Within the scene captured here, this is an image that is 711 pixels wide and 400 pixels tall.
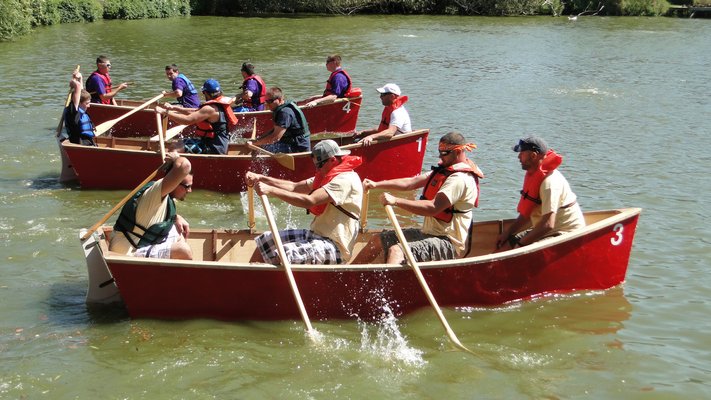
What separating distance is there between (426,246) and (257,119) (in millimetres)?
8654

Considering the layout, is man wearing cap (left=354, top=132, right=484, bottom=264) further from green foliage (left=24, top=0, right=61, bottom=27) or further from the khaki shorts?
green foliage (left=24, top=0, right=61, bottom=27)

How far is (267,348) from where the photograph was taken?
7.48 m

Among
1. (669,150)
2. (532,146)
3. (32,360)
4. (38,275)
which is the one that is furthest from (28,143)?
(669,150)

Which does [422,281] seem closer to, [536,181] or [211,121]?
[536,181]

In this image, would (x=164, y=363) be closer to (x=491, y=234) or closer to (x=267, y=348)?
(x=267, y=348)

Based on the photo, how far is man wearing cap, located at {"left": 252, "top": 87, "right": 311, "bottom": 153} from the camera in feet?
40.3

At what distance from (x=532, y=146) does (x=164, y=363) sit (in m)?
4.20

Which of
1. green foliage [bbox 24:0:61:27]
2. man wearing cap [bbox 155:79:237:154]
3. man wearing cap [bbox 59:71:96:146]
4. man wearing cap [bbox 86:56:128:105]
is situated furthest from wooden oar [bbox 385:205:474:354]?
green foliage [bbox 24:0:61:27]

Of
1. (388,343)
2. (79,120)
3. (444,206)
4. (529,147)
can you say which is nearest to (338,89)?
(79,120)

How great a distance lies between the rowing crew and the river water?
26.1 inches

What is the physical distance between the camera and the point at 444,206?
25.2 feet

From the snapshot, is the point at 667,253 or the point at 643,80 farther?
the point at 643,80

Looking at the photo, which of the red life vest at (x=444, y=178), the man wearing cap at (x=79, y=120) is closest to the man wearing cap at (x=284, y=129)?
the man wearing cap at (x=79, y=120)

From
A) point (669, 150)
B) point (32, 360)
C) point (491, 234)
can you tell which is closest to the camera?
point (32, 360)
